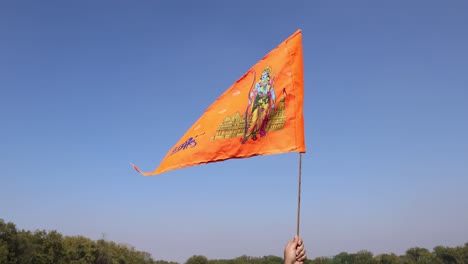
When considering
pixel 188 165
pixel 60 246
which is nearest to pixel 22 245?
pixel 60 246

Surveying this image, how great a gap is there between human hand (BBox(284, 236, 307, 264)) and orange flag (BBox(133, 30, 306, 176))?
174cm

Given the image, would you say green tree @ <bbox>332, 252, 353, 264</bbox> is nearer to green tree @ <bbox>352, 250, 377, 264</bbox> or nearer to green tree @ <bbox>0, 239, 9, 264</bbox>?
green tree @ <bbox>352, 250, 377, 264</bbox>

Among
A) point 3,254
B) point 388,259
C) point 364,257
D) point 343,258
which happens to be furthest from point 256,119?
point 343,258

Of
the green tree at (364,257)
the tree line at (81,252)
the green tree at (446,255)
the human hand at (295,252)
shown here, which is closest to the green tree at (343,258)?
the green tree at (364,257)

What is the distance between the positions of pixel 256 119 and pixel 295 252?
101 inches

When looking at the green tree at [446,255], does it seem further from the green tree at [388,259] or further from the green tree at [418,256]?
the green tree at [388,259]

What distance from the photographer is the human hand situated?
5499mm

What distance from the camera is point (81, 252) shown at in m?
59.2

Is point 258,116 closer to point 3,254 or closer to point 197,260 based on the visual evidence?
point 3,254

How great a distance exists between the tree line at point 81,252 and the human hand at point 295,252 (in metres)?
46.9

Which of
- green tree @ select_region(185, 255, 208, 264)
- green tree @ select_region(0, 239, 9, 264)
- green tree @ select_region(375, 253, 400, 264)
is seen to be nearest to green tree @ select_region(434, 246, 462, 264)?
green tree @ select_region(375, 253, 400, 264)

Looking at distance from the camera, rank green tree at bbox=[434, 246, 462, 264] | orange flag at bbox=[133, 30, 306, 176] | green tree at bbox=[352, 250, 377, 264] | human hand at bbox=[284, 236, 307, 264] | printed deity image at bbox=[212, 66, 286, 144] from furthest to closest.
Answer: green tree at bbox=[352, 250, 377, 264], green tree at bbox=[434, 246, 462, 264], printed deity image at bbox=[212, 66, 286, 144], orange flag at bbox=[133, 30, 306, 176], human hand at bbox=[284, 236, 307, 264]

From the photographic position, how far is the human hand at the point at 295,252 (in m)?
5.50

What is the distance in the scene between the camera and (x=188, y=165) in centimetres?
733
